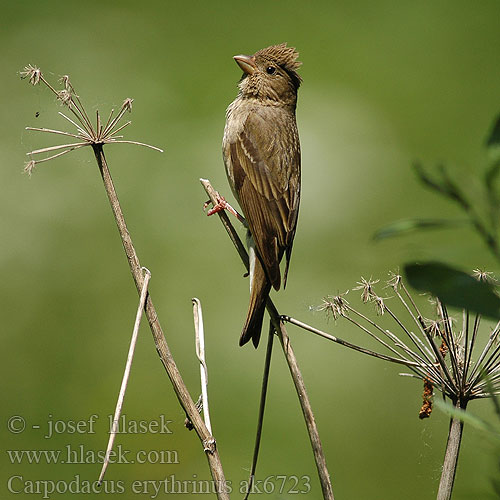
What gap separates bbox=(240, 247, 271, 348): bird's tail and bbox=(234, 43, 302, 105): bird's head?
62 cm

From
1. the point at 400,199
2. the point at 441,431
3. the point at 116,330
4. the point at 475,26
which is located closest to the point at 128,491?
the point at 116,330

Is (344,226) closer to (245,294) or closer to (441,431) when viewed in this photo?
(245,294)

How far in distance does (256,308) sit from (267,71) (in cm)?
75

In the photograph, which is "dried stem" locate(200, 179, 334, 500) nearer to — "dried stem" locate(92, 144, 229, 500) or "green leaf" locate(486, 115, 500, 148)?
"dried stem" locate(92, 144, 229, 500)

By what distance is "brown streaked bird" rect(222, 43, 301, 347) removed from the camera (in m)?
1.12

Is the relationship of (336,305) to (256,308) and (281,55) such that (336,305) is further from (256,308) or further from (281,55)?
(281,55)

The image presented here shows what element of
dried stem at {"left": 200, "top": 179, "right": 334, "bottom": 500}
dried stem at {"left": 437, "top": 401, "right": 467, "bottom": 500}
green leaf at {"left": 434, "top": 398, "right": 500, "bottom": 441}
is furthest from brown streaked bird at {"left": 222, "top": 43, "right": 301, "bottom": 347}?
green leaf at {"left": 434, "top": 398, "right": 500, "bottom": 441}

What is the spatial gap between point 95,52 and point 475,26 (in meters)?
1.27

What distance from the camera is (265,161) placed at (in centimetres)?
139

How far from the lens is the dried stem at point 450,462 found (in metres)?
0.44

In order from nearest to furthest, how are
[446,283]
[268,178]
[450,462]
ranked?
[446,283] → [450,462] → [268,178]

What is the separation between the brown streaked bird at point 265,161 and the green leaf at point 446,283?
2.44 ft

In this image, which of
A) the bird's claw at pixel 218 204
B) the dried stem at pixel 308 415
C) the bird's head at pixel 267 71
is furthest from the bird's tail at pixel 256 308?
the bird's head at pixel 267 71

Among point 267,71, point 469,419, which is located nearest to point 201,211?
point 267,71
